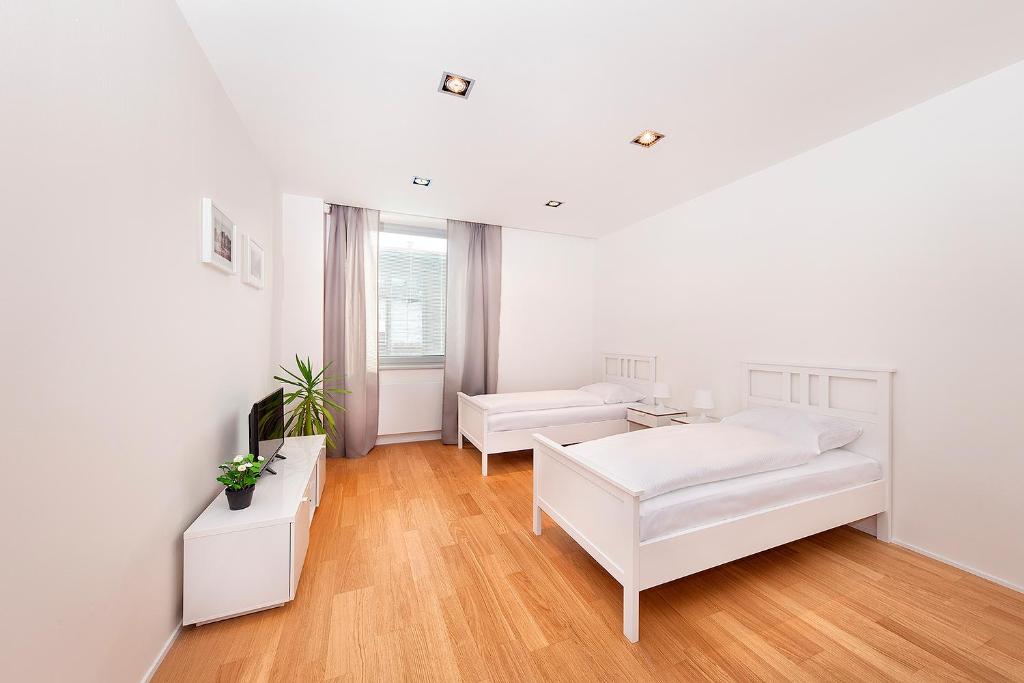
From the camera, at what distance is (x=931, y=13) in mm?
1551

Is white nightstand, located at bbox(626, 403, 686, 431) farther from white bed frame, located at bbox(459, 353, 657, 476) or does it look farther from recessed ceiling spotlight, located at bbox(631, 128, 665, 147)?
recessed ceiling spotlight, located at bbox(631, 128, 665, 147)

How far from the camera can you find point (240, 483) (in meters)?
1.79

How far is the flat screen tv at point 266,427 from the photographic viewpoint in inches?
83.0

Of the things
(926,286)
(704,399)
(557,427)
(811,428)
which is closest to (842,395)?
(811,428)

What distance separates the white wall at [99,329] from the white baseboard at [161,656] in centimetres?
7

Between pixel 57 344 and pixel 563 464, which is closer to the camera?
pixel 57 344

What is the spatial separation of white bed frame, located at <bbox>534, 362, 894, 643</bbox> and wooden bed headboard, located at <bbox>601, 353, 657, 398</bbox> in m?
1.20

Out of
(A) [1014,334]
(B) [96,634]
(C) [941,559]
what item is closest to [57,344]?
(B) [96,634]

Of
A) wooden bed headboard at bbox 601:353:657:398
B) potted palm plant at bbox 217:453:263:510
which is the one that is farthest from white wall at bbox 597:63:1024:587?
potted palm plant at bbox 217:453:263:510

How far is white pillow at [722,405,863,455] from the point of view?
232 cm

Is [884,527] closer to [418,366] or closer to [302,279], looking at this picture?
[418,366]

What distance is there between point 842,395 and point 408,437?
13.2 feet

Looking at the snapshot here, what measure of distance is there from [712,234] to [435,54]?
2.75m

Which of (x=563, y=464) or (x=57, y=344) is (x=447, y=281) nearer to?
(x=563, y=464)
